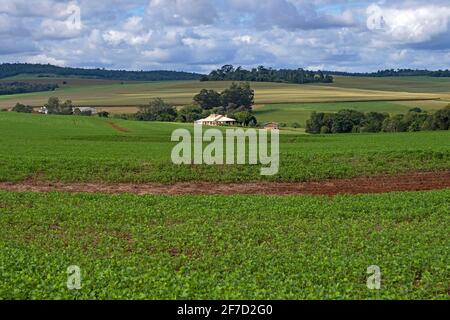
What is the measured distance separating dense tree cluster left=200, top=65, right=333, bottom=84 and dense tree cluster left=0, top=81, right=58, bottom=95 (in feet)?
131

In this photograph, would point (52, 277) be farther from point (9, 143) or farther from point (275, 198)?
point (9, 143)

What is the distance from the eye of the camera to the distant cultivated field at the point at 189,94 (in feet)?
420

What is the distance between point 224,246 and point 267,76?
168704 millimetres

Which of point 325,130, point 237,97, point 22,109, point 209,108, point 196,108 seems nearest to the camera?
point 325,130

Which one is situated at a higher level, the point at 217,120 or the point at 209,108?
the point at 209,108

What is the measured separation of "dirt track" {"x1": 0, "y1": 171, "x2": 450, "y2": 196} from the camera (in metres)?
32.0

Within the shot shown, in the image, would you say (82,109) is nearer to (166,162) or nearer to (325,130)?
(325,130)

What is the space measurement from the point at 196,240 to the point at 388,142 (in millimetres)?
36409

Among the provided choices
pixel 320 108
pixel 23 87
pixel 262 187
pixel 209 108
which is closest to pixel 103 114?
pixel 209 108

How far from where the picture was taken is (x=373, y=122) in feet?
290

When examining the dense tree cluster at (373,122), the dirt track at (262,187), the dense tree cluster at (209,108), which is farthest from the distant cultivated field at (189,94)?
the dirt track at (262,187)

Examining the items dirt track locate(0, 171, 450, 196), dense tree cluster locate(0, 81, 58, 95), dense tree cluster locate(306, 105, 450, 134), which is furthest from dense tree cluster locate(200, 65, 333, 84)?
dirt track locate(0, 171, 450, 196)

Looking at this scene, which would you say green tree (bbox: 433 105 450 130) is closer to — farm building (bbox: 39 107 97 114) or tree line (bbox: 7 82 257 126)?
tree line (bbox: 7 82 257 126)
